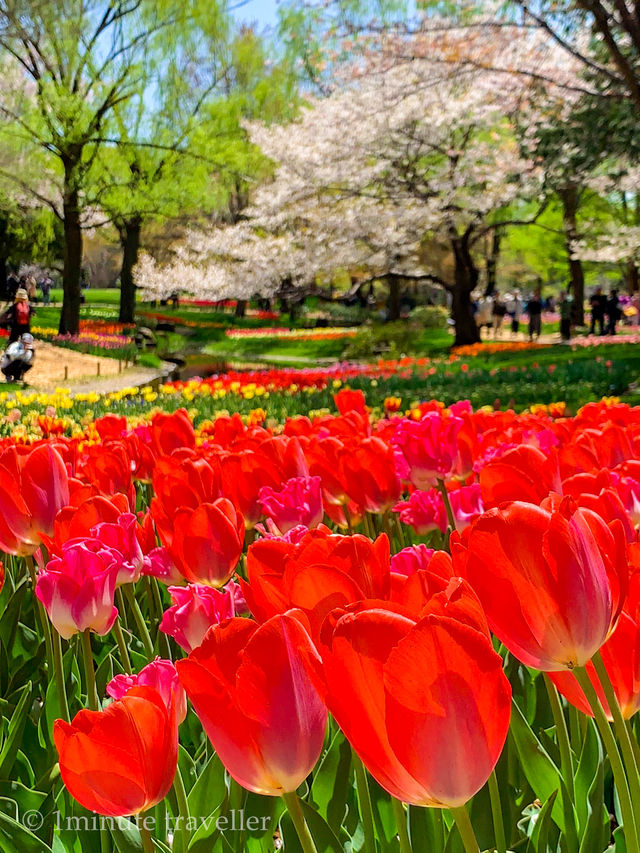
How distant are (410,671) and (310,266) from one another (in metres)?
24.1

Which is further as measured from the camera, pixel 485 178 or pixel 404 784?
pixel 485 178

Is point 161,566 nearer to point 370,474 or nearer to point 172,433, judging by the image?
point 370,474

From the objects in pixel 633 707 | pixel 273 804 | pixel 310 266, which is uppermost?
pixel 310 266

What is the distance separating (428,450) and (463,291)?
2220cm

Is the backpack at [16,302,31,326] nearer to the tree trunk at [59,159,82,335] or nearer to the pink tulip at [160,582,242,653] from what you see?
the tree trunk at [59,159,82,335]

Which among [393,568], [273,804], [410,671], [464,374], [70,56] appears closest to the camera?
[410,671]

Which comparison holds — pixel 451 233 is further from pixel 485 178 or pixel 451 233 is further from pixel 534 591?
pixel 534 591

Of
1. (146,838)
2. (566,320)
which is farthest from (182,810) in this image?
(566,320)

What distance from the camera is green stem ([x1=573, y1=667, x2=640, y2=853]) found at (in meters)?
0.73

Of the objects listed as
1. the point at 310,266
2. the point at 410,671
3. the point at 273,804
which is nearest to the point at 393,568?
the point at 273,804

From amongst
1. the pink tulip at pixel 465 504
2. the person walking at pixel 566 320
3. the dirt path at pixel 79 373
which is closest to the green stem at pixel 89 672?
the pink tulip at pixel 465 504

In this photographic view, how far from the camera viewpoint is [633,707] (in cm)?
87

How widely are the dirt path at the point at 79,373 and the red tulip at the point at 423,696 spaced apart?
15.0 meters

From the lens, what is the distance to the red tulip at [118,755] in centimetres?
79
